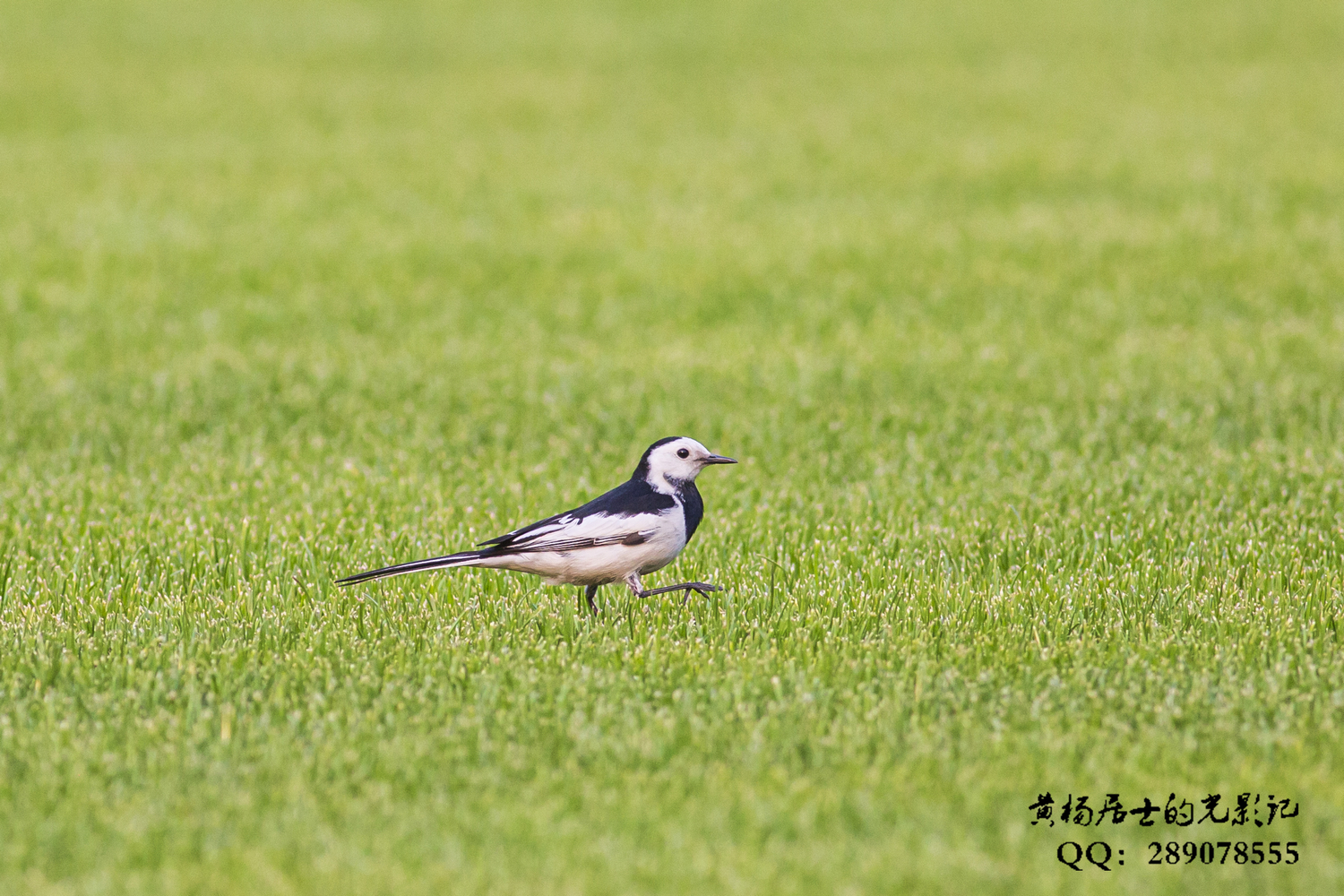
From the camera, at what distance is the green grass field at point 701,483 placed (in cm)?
413

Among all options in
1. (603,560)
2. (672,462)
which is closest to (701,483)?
(672,462)

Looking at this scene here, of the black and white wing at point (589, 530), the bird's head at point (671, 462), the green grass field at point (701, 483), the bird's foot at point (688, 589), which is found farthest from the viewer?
the bird's head at point (671, 462)

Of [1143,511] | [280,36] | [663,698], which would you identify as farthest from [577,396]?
[280,36]

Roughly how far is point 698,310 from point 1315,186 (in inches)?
314

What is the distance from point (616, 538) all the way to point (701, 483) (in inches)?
109

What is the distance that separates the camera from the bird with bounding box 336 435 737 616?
533 centimetres

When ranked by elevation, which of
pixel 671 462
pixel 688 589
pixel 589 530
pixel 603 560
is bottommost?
pixel 688 589

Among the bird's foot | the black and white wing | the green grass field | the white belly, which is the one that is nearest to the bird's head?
the black and white wing

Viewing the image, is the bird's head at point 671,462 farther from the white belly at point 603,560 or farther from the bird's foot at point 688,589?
the bird's foot at point 688,589

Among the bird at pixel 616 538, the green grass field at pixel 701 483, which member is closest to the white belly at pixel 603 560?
the bird at pixel 616 538

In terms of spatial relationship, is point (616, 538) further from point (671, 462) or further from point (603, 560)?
point (671, 462)

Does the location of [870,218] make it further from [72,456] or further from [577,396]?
[72,456]

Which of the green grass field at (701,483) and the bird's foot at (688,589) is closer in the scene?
the green grass field at (701,483)

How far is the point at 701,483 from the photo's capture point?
8.08m
